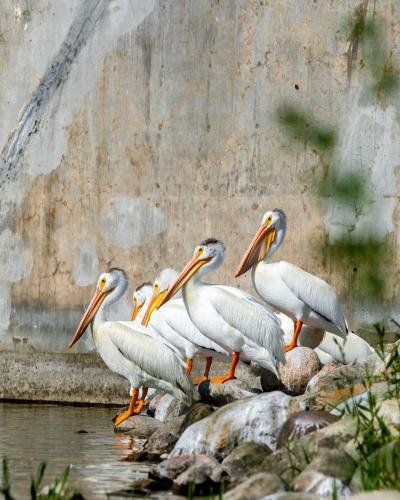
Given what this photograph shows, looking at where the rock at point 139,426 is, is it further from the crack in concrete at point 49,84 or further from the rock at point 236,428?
the crack in concrete at point 49,84

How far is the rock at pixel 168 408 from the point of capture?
9562mm

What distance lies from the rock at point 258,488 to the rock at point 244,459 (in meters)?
0.93

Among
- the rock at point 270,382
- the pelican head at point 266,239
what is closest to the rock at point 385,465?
the rock at point 270,382

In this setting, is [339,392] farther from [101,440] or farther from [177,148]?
[177,148]

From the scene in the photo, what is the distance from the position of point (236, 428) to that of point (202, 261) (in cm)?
292

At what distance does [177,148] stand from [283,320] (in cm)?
161

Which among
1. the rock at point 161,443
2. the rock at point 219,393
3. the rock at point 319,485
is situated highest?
the rock at point 319,485

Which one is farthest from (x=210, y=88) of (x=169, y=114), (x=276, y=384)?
(x=276, y=384)

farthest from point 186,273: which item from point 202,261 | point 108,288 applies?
point 108,288

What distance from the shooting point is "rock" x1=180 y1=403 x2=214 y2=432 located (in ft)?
27.5

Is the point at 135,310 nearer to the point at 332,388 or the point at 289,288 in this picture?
the point at 289,288

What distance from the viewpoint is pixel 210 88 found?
11289 millimetres

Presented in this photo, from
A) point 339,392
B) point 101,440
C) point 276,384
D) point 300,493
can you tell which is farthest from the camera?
point 276,384

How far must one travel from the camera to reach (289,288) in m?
10.4
